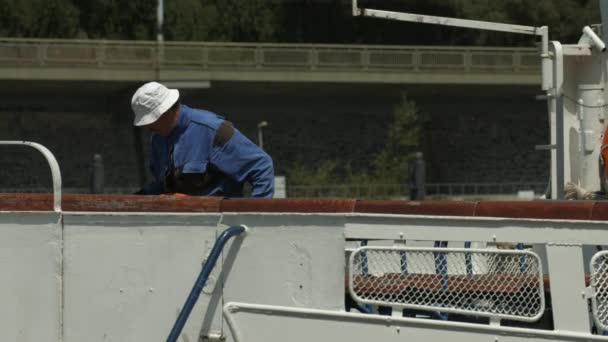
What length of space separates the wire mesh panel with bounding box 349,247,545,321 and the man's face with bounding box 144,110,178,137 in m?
1.37

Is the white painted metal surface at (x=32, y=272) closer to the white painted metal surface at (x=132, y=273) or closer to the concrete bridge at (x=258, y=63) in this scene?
the white painted metal surface at (x=132, y=273)

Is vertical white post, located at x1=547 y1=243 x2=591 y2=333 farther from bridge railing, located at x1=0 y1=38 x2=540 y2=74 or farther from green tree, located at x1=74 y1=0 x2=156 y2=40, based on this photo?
green tree, located at x1=74 y1=0 x2=156 y2=40

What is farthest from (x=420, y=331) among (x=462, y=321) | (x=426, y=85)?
(x=426, y=85)

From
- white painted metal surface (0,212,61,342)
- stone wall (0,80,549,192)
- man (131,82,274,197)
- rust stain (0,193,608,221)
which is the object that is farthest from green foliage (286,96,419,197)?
rust stain (0,193,608,221)

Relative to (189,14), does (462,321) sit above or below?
below

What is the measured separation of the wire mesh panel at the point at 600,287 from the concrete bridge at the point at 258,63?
36.7 meters

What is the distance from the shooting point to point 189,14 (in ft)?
167

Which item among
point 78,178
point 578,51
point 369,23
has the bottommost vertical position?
point 78,178

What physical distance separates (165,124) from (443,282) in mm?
1742

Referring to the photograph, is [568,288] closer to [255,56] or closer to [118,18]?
[255,56]

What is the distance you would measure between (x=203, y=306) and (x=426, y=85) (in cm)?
4096

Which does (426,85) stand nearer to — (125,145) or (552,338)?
(125,145)

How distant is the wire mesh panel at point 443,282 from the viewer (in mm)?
5160

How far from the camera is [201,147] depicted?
610 centimetres
